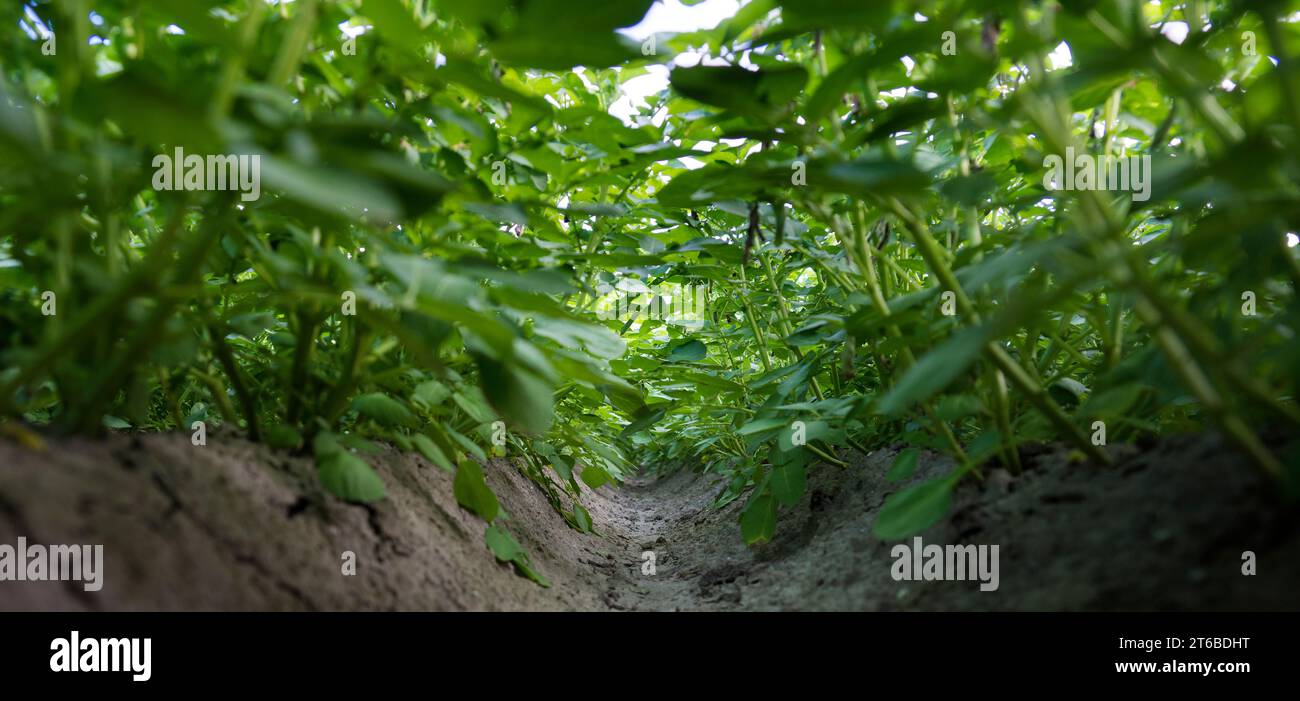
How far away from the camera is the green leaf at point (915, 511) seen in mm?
859

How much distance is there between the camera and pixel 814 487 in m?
2.08

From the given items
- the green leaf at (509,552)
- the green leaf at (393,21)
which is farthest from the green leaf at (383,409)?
the green leaf at (393,21)

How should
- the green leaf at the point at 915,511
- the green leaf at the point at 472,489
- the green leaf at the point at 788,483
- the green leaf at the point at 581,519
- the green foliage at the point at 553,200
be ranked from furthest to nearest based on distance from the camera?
the green leaf at the point at 581,519 → the green leaf at the point at 788,483 → the green leaf at the point at 472,489 → the green leaf at the point at 915,511 → the green foliage at the point at 553,200

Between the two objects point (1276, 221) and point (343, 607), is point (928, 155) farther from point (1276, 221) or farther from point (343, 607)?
point (343, 607)

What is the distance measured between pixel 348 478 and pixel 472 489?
32cm

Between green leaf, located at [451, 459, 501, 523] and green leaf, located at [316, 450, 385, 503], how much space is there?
10.6 inches

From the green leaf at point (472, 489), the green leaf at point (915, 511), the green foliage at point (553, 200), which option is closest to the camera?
the green foliage at point (553, 200)

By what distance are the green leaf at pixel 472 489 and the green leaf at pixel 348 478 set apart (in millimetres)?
268

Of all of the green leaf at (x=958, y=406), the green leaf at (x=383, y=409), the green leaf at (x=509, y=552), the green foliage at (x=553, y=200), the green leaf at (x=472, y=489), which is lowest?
the green leaf at (x=509, y=552)

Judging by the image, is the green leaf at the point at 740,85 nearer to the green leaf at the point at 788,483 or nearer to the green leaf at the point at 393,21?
the green leaf at the point at 393,21

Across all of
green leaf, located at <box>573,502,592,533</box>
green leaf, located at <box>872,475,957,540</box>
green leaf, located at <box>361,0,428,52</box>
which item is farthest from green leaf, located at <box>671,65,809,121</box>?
green leaf, located at <box>573,502,592,533</box>

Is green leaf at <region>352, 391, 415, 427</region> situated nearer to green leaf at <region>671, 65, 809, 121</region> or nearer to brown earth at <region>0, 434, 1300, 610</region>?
brown earth at <region>0, 434, 1300, 610</region>

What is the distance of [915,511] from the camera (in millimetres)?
877
